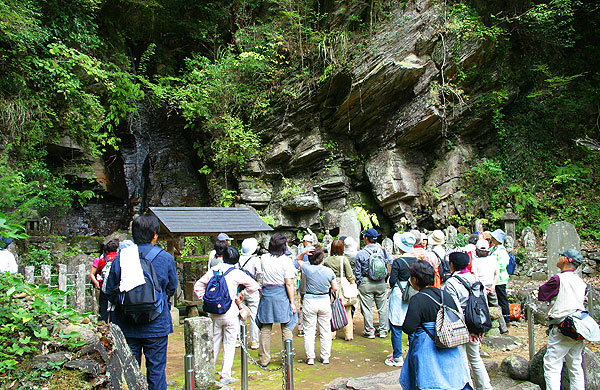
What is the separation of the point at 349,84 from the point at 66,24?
10.2m

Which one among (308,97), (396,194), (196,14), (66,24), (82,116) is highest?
(196,14)

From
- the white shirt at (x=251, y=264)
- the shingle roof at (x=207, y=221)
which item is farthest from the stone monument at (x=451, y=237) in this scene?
the white shirt at (x=251, y=264)

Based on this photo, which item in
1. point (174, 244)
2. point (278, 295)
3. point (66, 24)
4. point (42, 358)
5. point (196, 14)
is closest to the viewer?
point (42, 358)

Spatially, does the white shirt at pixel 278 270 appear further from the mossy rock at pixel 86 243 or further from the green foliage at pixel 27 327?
the mossy rock at pixel 86 243

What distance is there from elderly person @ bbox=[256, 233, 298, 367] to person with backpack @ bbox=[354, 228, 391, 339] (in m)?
1.74

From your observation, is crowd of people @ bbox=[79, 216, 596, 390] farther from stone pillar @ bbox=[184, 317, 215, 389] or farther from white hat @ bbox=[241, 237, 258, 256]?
stone pillar @ bbox=[184, 317, 215, 389]

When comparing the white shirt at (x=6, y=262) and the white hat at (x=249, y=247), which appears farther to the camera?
the white hat at (x=249, y=247)

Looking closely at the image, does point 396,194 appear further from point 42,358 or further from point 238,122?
point 42,358

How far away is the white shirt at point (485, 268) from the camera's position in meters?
6.43

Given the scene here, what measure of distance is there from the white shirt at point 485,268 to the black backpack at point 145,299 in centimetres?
506

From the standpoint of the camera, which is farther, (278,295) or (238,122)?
(238,122)

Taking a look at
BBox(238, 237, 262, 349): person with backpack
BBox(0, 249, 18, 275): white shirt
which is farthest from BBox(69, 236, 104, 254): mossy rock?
BBox(238, 237, 262, 349): person with backpack

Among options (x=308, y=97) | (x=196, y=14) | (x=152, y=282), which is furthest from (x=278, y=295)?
(x=196, y=14)

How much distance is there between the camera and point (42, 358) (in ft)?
9.90
